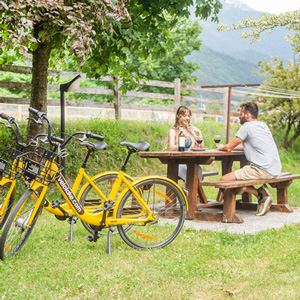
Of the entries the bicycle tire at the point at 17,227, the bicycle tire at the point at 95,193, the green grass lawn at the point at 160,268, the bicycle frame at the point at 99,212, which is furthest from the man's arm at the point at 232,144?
the bicycle tire at the point at 17,227

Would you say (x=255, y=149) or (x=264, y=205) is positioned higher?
(x=255, y=149)

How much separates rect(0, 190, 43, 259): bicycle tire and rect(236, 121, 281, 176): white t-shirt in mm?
3378

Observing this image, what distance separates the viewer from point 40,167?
4.27 metres

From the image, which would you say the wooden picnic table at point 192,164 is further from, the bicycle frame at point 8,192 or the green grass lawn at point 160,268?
the bicycle frame at point 8,192

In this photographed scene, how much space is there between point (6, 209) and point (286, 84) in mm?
13874

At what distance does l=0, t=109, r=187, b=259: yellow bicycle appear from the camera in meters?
→ 4.27

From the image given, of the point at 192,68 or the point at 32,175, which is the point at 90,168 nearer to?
the point at 32,175

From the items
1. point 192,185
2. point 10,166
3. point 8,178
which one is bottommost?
point 192,185

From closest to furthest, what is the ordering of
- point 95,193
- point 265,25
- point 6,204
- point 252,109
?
1. point 6,204
2. point 95,193
3. point 252,109
4. point 265,25

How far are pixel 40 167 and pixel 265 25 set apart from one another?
347 inches

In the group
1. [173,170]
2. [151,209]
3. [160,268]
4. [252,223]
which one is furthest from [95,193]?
[252,223]

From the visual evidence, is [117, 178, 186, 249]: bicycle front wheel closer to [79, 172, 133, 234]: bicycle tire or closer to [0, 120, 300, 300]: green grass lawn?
[0, 120, 300, 300]: green grass lawn

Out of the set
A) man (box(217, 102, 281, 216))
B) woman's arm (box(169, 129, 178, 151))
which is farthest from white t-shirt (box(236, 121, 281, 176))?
woman's arm (box(169, 129, 178, 151))

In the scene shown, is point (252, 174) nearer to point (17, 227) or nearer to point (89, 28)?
point (89, 28)
